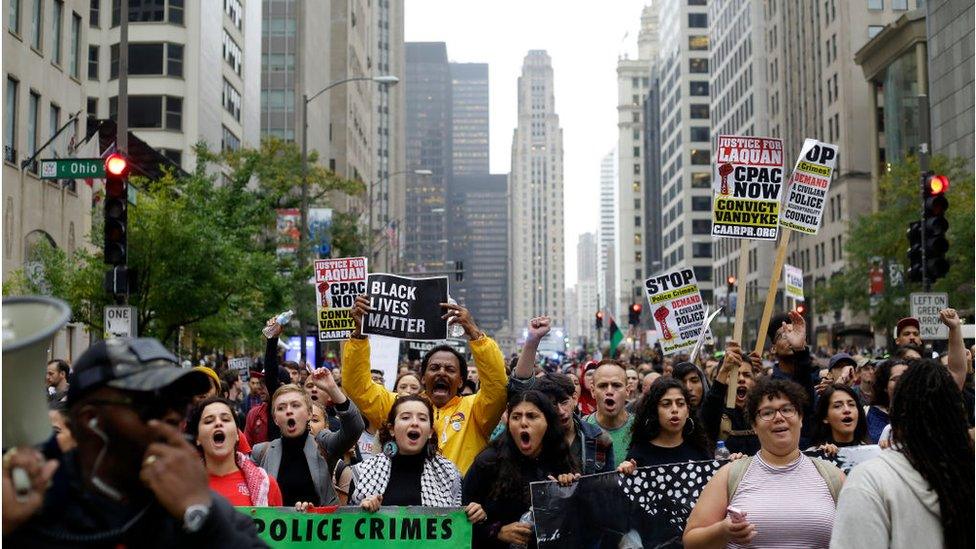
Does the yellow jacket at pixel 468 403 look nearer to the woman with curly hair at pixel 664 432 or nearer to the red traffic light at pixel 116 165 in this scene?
the woman with curly hair at pixel 664 432

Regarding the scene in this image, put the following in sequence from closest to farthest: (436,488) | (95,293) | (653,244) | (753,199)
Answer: (436,488)
(753,199)
(95,293)
(653,244)

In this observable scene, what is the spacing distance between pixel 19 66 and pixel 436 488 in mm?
28070

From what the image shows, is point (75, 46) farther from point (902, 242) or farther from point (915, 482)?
point (915, 482)

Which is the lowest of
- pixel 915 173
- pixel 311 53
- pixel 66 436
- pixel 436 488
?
pixel 436 488

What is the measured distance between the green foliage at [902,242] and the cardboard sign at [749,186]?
123 feet

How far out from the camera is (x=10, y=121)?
104 ft

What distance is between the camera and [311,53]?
9388 cm

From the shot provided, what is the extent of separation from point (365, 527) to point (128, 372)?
4.41m

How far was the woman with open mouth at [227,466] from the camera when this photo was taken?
7215 millimetres

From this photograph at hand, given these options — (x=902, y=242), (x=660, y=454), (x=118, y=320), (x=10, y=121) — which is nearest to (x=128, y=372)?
(x=660, y=454)

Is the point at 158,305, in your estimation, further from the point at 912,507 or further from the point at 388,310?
the point at 912,507

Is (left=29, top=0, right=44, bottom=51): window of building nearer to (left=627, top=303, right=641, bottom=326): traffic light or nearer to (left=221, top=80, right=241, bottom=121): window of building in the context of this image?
(left=627, top=303, right=641, bottom=326): traffic light

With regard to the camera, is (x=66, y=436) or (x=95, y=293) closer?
(x=66, y=436)

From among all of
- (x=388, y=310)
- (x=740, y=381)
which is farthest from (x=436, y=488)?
(x=740, y=381)
